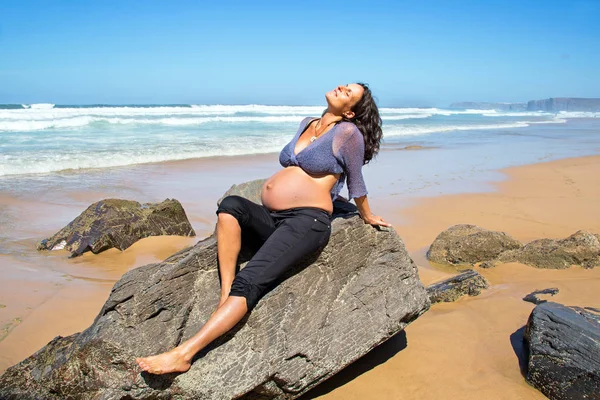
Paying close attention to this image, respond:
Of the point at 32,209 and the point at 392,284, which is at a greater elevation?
the point at 392,284

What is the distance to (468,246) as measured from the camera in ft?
21.6

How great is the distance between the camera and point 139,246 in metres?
7.53

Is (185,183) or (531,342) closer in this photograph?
(531,342)

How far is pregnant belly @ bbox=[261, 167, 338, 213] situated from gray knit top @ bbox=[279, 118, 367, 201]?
7 cm

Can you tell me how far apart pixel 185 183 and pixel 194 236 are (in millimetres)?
4783

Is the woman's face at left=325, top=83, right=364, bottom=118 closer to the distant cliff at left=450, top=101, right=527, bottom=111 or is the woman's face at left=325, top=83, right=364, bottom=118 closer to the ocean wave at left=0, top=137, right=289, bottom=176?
the ocean wave at left=0, top=137, right=289, bottom=176

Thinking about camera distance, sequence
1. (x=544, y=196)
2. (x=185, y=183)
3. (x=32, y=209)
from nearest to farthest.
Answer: (x=32, y=209), (x=544, y=196), (x=185, y=183)

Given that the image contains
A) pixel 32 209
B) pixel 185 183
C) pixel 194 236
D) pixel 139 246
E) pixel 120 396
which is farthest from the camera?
pixel 185 183

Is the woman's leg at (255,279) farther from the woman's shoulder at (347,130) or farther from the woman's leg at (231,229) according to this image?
the woman's shoulder at (347,130)

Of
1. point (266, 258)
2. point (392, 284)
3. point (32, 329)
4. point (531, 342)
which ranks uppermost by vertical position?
point (266, 258)

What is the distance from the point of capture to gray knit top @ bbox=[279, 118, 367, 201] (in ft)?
13.4

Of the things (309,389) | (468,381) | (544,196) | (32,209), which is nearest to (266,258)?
(309,389)

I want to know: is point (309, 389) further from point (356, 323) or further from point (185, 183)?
point (185, 183)

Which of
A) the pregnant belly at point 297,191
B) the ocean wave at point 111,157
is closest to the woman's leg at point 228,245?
the pregnant belly at point 297,191
